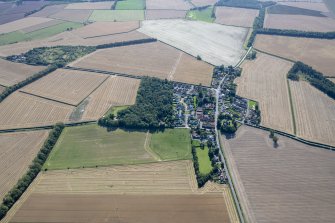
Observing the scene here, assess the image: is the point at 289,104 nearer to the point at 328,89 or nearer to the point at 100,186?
the point at 328,89

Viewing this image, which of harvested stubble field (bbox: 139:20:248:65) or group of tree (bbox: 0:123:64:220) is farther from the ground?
harvested stubble field (bbox: 139:20:248:65)

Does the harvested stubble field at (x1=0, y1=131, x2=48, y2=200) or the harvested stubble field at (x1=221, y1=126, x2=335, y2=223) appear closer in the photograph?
the harvested stubble field at (x1=221, y1=126, x2=335, y2=223)

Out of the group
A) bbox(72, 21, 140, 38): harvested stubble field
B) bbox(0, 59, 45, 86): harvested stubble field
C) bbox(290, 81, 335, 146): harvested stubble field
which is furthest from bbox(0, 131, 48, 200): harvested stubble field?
bbox(72, 21, 140, 38): harvested stubble field

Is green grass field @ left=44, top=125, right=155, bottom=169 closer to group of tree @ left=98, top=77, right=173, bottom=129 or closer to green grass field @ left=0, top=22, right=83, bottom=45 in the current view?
group of tree @ left=98, top=77, right=173, bottom=129

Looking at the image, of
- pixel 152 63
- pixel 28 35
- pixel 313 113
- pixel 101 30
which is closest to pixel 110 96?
pixel 152 63

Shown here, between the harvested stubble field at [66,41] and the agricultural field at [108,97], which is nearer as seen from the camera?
the agricultural field at [108,97]

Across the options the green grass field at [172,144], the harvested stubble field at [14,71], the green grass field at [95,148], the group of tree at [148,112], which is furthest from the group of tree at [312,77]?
the harvested stubble field at [14,71]

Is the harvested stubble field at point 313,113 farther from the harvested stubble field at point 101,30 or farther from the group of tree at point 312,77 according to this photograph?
the harvested stubble field at point 101,30
